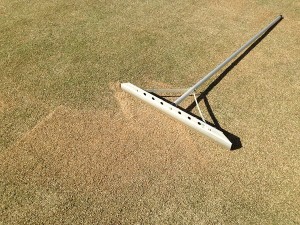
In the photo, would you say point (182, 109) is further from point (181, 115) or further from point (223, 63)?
point (223, 63)

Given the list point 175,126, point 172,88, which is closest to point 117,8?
point 172,88

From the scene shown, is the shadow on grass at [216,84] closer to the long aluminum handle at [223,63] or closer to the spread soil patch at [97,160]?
the long aluminum handle at [223,63]

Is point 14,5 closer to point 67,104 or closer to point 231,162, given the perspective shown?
point 67,104

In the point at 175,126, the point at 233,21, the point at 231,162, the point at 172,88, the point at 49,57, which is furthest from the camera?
the point at 233,21

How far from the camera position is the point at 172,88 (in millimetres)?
4867

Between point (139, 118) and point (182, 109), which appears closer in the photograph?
point (139, 118)

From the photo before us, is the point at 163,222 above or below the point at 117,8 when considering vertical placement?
below

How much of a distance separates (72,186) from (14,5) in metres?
4.67

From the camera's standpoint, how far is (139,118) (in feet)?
14.4

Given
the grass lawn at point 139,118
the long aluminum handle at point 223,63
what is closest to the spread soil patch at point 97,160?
the grass lawn at point 139,118

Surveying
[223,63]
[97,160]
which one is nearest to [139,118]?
[97,160]

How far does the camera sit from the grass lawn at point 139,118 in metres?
3.49

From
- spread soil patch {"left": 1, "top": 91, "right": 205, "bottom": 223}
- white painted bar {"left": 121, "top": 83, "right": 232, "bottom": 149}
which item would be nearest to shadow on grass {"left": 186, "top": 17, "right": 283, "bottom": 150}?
white painted bar {"left": 121, "top": 83, "right": 232, "bottom": 149}

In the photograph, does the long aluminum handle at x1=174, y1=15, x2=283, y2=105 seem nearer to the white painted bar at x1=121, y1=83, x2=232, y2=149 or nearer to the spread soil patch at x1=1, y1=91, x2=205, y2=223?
the white painted bar at x1=121, y1=83, x2=232, y2=149
